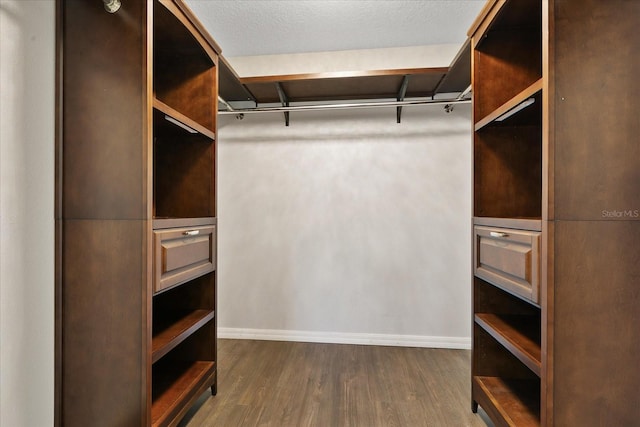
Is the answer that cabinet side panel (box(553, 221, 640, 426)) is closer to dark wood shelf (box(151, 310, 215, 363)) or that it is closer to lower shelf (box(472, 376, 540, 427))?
lower shelf (box(472, 376, 540, 427))

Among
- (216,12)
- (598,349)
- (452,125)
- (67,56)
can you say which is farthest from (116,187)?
(452,125)

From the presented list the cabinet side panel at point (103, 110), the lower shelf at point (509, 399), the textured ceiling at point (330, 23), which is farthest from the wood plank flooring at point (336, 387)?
the textured ceiling at point (330, 23)

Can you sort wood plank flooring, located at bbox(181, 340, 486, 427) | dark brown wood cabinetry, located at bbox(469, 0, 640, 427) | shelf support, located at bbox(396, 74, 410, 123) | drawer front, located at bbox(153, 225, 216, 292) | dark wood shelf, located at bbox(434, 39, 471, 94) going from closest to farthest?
dark brown wood cabinetry, located at bbox(469, 0, 640, 427)
drawer front, located at bbox(153, 225, 216, 292)
wood plank flooring, located at bbox(181, 340, 486, 427)
dark wood shelf, located at bbox(434, 39, 471, 94)
shelf support, located at bbox(396, 74, 410, 123)

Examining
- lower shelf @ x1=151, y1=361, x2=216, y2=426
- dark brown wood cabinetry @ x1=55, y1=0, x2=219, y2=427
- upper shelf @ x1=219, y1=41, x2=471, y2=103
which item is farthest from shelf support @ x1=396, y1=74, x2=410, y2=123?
lower shelf @ x1=151, y1=361, x2=216, y2=426

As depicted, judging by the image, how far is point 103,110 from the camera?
1.27 metres

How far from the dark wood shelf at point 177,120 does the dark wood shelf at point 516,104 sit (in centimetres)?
142

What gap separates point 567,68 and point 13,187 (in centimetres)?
194

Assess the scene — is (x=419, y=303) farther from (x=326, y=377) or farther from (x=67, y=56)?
(x=67, y=56)

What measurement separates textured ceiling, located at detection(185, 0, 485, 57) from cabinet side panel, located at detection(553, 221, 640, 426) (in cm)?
176

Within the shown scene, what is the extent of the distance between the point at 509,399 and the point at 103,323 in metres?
1.79

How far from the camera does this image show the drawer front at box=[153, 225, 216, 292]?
4.31ft

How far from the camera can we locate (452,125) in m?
2.66

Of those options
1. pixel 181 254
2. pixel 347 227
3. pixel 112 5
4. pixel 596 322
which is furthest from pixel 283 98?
pixel 596 322

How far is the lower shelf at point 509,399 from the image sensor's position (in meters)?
1.39
